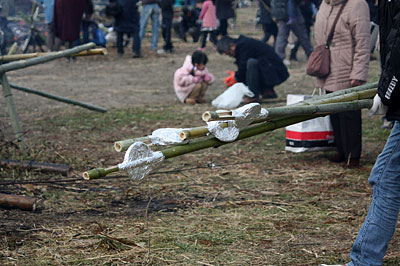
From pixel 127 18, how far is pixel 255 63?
6084 mm

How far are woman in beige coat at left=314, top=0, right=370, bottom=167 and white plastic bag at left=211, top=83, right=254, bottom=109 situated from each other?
3.31m

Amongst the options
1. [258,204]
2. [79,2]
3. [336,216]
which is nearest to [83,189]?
[258,204]

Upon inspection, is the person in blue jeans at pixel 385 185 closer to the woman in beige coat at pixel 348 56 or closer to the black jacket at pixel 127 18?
the woman in beige coat at pixel 348 56

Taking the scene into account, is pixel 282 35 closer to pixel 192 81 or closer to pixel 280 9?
pixel 280 9

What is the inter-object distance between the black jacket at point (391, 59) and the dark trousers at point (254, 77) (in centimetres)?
632

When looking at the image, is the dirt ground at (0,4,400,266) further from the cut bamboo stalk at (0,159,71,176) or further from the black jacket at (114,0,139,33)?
the black jacket at (114,0,139,33)

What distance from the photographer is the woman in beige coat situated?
5.48m

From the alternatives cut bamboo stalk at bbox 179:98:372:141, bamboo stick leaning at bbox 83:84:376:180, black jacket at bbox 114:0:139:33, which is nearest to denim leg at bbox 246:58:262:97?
black jacket at bbox 114:0:139:33

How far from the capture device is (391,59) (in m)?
2.86

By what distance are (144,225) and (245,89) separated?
5.41 meters

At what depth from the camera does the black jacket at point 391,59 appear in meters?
2.83

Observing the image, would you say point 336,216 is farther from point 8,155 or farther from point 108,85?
point 108,85

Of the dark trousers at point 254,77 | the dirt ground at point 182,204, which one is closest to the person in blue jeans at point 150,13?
the dark trousers at point 254,77

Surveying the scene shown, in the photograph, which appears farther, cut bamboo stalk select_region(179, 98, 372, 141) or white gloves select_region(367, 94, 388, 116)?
white gloves select_region(367, 94, 388, 116)
